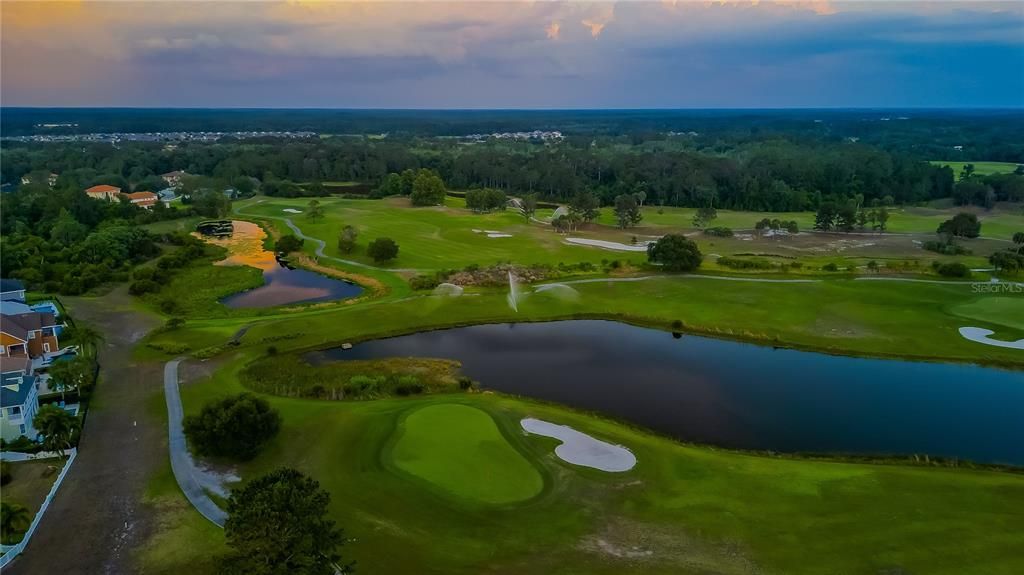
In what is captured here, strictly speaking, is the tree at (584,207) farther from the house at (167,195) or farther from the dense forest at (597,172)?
the house at (167,195)

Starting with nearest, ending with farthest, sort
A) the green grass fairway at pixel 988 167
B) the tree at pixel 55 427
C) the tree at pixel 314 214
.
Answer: the tree at pixel 55 427 < the tree at pixel 314 214 < the green grass fairway at pixel 988 167

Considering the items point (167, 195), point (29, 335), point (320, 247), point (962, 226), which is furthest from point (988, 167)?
point (167, 195)

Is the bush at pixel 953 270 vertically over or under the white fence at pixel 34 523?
over

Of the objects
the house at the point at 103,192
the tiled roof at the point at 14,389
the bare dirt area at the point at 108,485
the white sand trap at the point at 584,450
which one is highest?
the house at the point at 103,192

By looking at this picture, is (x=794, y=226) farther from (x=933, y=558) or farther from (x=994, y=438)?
(x=933, y=558)

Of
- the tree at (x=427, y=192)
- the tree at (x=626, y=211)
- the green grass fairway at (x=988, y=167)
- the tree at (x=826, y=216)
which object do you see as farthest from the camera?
the green grass fairway at (x=988, y=167)

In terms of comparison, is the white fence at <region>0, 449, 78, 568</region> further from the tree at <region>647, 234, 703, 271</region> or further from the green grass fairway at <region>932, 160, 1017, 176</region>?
the green grass fairway at <region>932, 160, 1017, 176</region>

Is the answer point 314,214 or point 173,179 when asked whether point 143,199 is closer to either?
point 173,179

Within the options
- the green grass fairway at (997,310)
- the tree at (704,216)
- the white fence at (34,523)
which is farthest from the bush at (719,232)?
the white fence at (34,523)

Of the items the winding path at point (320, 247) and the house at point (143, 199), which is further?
the house at point (143, 199)

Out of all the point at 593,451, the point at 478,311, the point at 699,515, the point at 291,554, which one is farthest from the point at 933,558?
the point at 478,311
